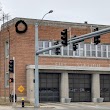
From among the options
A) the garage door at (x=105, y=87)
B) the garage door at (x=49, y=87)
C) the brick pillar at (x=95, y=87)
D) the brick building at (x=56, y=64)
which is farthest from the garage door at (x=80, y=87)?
the garage door at (x=49, y=87)

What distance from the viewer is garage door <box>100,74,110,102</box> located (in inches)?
2078

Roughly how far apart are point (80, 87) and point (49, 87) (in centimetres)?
451

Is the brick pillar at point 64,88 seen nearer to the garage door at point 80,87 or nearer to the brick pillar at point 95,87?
the garage door at point 80,87

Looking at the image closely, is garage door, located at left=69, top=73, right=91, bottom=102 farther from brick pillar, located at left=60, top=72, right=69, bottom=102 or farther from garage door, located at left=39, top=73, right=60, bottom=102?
garage door, located at left=39, top=73, right=60, bottom=102

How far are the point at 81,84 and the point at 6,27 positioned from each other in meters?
12.8

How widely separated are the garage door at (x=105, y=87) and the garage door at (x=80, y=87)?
184cm

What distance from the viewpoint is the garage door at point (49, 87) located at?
1957 inches

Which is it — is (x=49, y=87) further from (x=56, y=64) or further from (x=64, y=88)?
(x=56, y=64)

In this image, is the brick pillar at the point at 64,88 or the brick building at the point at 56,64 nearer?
the brick building at the point at 56,64

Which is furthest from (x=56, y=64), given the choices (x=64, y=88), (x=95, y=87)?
(x=95, y=87)

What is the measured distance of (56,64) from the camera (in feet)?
164

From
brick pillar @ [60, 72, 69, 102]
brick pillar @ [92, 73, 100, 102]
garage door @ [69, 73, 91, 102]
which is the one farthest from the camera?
garage door @ [69, 73, 91, 102]

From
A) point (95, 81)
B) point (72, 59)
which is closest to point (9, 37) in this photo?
point (72, 59)

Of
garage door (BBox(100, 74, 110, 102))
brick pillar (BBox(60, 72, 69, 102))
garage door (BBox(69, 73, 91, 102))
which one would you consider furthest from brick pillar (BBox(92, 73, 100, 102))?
brick pillar (BBox(60, 72, 69, 102))
